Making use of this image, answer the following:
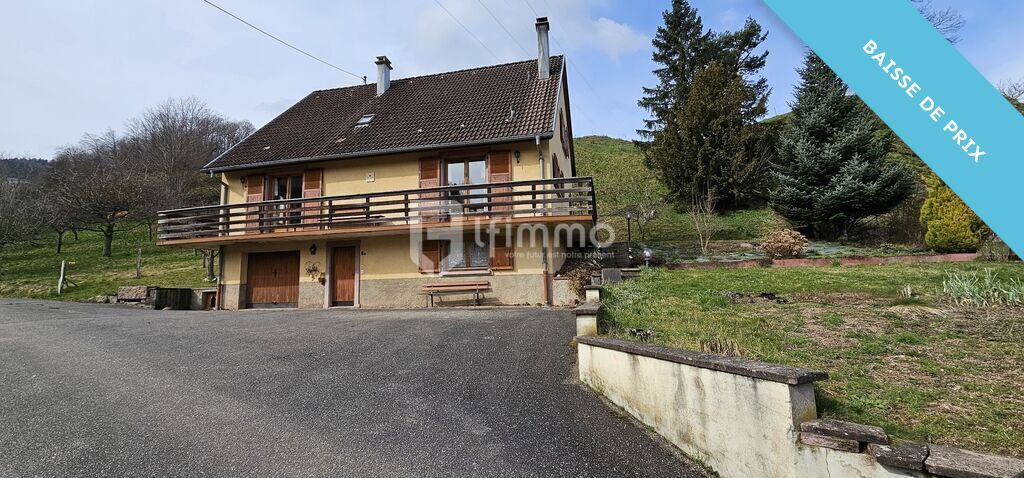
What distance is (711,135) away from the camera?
20.3 meters

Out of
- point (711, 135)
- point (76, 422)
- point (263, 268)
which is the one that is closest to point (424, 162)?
point (263, 268)

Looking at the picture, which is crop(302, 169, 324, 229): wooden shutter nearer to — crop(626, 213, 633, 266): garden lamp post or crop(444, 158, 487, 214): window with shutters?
crop(444, 158, 487, 214): window with shutters

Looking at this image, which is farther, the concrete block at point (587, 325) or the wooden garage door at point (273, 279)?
the wooden garage door at point (273, 279)

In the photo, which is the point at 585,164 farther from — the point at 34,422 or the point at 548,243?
the point at 34,422

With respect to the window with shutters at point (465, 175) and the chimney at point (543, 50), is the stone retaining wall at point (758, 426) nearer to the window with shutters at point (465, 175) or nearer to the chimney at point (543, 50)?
the window with shutters at point (465, 175)

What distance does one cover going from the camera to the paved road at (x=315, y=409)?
326 cm

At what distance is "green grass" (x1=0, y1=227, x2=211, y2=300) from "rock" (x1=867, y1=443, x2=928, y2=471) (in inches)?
876

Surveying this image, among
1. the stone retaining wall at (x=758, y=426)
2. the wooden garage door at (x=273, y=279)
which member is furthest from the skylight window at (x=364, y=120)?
the stone retaining wall at (x=758, y=426)

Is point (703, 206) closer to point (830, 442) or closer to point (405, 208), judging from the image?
point (405, 208)

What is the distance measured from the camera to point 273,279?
1419cm

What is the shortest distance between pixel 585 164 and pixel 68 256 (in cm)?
3397

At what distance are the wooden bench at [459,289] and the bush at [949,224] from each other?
39.5ft

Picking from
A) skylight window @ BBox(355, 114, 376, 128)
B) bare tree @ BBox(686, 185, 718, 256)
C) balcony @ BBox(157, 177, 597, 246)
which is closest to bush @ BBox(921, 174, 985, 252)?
bare tree @ BBox(686, 185, 718, 256)

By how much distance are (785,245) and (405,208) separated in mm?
10660
